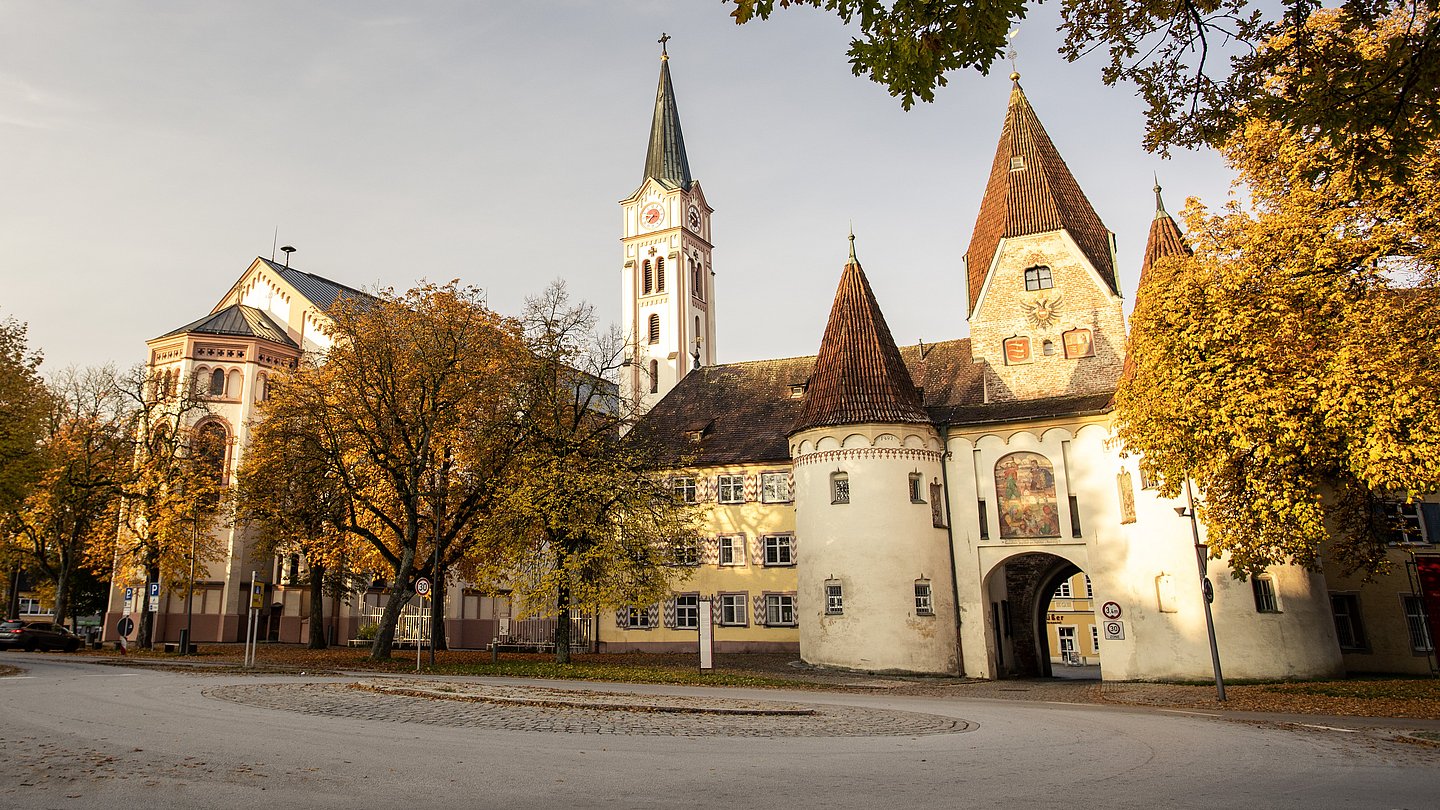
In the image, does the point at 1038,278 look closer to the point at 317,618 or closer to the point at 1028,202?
the point at 1028,202

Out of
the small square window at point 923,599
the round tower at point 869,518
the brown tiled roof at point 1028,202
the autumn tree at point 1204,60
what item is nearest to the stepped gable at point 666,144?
the brown tiled roof at point 1028,202

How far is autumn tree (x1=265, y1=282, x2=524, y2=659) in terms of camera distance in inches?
1158

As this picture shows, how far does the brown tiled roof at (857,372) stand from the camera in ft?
104

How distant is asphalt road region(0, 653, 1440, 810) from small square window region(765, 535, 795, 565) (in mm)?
22790

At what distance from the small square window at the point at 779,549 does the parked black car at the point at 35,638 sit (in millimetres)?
27839

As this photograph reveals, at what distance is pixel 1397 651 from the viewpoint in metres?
30.2

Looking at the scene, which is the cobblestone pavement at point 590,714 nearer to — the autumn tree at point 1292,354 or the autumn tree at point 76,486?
the autumn tree at point 1292,354

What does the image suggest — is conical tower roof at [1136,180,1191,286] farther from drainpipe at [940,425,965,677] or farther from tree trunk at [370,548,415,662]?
tree trunk at [370,548,415,662]

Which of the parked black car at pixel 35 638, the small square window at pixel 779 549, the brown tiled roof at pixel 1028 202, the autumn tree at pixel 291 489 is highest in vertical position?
the brown tiled roof at pixel 1028 202

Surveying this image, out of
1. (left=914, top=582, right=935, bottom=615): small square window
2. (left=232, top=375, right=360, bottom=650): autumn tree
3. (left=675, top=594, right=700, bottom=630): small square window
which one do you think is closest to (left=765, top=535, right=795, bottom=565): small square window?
(left=675, top=594, right=700, bottom=630): small square window

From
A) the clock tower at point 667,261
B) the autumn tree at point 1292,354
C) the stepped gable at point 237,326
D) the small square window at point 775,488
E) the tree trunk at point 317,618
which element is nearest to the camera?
the autumn tree at point 1292,354

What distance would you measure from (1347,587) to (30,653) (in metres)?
46.9

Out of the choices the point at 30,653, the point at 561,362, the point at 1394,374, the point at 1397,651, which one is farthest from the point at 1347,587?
the point at 30,653

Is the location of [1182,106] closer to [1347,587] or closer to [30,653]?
[1347,587]
